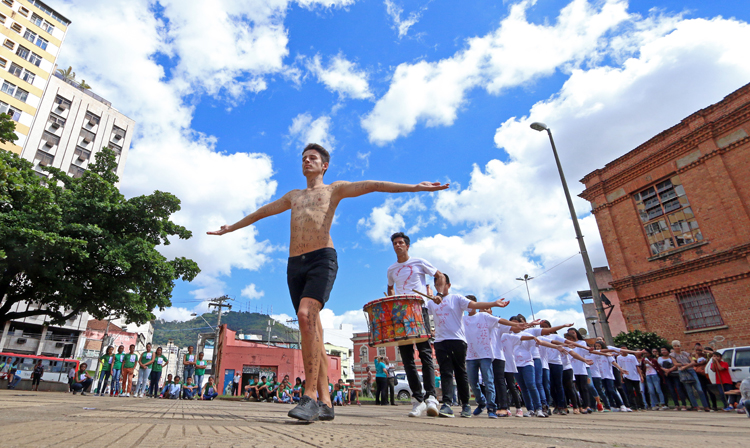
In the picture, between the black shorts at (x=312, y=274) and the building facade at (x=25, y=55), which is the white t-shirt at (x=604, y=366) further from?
the building facade at (x=25, y=55)

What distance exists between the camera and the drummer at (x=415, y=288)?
406 centimetres

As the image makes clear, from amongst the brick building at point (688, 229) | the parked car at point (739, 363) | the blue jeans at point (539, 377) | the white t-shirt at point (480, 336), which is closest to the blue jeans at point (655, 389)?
the parked car at point (739, 363)

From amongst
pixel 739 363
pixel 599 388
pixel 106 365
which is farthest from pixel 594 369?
pixel 106 365

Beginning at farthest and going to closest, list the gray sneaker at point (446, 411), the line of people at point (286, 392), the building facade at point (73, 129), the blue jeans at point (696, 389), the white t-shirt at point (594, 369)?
the building facade at point (73, 129) → the line of people at point (286, 392) → the blue jeans at point (696, 389) → the white t-shirt at point (594, 369) → the gray sneaker at point (446, 411)

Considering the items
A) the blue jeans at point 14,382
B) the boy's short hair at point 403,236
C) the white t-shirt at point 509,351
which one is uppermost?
the boy's short hair at point 403,236

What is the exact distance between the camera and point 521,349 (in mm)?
6359

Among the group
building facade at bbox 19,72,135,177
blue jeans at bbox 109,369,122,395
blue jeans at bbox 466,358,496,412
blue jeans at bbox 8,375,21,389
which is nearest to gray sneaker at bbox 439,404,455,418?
blue jeans at bbox 466,358,496,412

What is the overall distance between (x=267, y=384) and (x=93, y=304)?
25.4 feet

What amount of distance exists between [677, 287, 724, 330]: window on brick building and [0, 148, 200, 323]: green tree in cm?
2146

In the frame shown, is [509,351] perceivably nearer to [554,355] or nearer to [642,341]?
[554,355]

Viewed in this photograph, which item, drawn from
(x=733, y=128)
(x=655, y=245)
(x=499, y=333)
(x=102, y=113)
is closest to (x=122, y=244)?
(x=499, y=333)

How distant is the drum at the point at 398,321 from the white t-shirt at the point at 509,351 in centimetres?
278

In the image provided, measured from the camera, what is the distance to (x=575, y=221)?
11.8 meters

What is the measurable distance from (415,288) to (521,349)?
Answer: 2905mm
